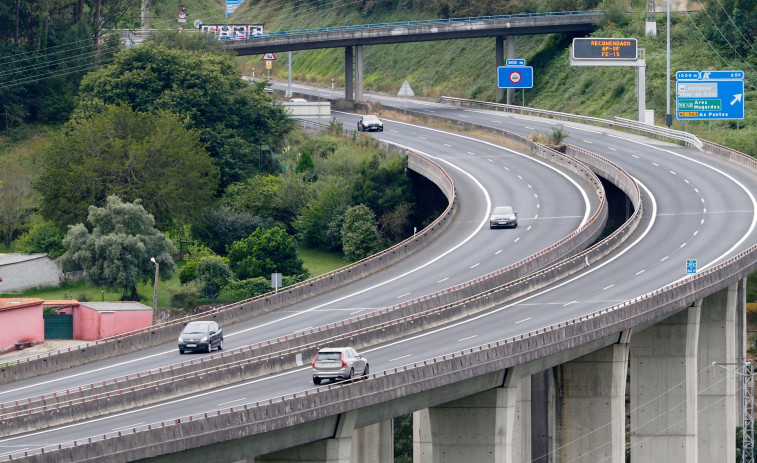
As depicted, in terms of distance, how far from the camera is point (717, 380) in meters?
79.2

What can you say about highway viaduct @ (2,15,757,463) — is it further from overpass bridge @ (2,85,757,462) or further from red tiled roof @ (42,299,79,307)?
red tiled roof @ (42,299,79,307)

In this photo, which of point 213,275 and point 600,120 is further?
point 600,120

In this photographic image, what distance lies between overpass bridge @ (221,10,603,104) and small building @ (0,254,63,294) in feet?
160

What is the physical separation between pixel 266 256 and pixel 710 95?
143 ft

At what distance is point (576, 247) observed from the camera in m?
80.9

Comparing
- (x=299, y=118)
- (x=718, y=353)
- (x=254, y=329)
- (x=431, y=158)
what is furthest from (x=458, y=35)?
(x=254, y=329)

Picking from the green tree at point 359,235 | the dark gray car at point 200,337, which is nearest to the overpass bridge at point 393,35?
the green tree at point 359,235

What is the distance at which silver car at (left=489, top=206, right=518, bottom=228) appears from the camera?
8744cm

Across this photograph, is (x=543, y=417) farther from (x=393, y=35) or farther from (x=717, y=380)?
(x=393, y=35)

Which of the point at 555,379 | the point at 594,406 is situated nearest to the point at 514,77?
the point at 555,379

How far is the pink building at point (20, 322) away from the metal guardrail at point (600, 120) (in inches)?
2332

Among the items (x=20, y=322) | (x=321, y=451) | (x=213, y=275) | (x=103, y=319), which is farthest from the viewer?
(x=213, y=275)

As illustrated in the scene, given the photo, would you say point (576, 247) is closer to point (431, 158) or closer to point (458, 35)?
point (431, 158)

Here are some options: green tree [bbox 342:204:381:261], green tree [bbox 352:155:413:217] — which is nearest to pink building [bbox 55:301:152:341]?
green tree [bbox 342:204:381:261]
